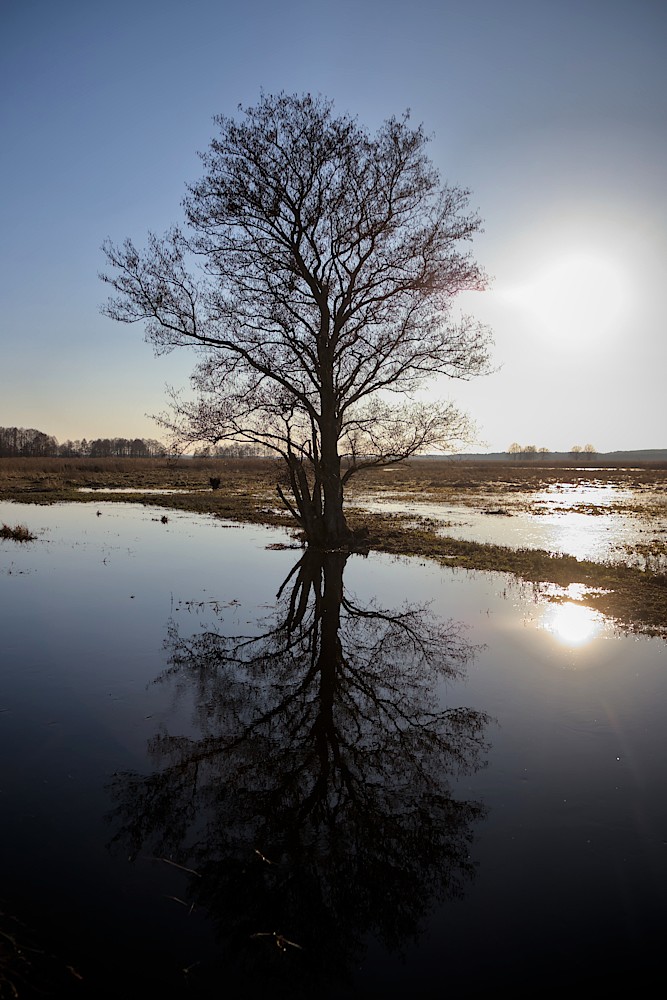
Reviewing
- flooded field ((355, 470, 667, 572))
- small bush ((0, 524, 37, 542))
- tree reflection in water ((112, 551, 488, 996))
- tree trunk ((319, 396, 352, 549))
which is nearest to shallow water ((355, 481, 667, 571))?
flooded field ((355, 470, 667, 572))

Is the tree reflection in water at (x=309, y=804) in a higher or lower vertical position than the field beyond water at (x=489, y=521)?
lower

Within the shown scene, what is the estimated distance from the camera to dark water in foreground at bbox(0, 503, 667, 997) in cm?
388

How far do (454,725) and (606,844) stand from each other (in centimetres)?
234

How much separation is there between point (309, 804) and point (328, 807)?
178 mm

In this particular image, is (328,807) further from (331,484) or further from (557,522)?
(557,522)

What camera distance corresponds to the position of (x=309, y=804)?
5504mm

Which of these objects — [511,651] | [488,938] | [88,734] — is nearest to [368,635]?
[511,651]

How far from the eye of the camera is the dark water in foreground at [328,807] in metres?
3.88

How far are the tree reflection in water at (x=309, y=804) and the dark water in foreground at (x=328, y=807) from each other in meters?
0.02

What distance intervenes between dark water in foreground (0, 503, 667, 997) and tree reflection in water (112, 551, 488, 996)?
0.9 inches

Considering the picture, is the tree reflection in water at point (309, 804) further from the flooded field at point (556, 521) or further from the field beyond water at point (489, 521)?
the flooded field at point (556, 521)

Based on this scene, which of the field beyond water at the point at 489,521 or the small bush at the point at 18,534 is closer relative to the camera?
the field beyond water at the point at 489,521

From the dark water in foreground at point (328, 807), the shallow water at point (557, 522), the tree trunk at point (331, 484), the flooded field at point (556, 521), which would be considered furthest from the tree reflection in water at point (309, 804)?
the shallow water at point (557, 522)

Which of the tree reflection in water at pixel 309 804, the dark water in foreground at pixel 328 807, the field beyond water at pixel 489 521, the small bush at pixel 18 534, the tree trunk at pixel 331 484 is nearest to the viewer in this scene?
the dark water in foreground at pixel 328 807
